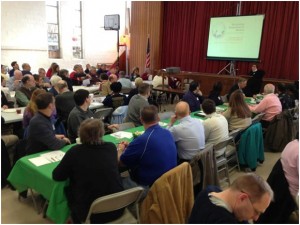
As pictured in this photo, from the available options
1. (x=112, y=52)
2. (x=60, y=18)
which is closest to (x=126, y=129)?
(x=60, y=18)

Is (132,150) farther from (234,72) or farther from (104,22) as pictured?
(104,22)

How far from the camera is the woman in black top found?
201cm

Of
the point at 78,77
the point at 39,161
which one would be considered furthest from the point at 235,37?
the point at 39,161

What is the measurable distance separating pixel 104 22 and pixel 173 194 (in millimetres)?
10522

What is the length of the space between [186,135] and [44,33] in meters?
8.90

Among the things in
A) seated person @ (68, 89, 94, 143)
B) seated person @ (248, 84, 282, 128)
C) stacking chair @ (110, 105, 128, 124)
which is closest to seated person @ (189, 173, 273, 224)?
seated person @ (68, 89, 94, 143)

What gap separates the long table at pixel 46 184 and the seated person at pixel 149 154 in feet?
1.93

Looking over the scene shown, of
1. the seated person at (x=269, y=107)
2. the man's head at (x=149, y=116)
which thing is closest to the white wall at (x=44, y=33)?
the seated person at (x=269, y=107)

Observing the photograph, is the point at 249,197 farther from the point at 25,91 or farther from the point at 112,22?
the point at 112,22

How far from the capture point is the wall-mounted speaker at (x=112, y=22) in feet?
36.4

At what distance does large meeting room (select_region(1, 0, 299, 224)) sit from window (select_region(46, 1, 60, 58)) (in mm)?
38

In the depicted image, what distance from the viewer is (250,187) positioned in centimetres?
147

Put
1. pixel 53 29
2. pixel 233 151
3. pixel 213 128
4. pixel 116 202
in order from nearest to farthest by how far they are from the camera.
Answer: pixel 116 202 → pixel 213 128 → pixel 233 151 → pixel 53 29

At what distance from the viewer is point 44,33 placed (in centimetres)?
1012
